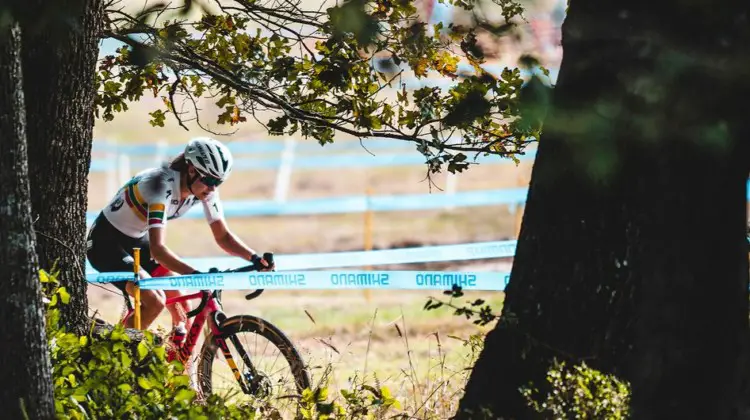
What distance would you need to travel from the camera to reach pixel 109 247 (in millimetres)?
7152

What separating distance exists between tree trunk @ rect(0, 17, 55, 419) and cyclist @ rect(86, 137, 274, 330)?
2.57 m

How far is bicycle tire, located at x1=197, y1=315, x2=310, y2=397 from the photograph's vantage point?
628 centimetres

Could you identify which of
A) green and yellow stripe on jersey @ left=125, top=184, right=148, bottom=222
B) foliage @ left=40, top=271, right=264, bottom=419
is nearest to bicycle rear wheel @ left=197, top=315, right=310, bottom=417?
green and yellow stripe on jersey @ left=125, top=184, right=148, bottom=222

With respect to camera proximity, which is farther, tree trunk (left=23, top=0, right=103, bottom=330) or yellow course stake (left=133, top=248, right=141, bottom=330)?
yellow course stake (left=133, top=248, right=141, bottom=330)

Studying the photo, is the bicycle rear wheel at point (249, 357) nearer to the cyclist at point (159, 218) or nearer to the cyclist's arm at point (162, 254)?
the cyclist at point (159, 218)

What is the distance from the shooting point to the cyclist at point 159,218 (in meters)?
6.73

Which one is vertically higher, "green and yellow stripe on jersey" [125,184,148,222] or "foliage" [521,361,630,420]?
"green and yellow stripe on jersey" [125,184,148,222]

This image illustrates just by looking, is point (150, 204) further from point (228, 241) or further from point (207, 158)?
point (228, 241)

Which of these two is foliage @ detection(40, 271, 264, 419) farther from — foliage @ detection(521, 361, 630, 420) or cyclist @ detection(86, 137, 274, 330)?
cyclist @ detection(86, 137, 274, 330)

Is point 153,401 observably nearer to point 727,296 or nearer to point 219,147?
point 727,296

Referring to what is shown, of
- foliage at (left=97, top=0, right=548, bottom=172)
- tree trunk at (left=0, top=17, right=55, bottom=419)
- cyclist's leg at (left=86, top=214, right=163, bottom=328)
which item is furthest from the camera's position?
cyclist's leg at (left=86, top=214, right=163, bottom=328)

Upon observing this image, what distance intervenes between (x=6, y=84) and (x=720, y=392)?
2538 mm

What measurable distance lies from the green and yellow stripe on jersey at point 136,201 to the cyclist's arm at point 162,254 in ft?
0.98

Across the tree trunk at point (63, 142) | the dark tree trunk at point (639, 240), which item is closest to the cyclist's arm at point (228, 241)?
the tree trunk at point (63, 142)
